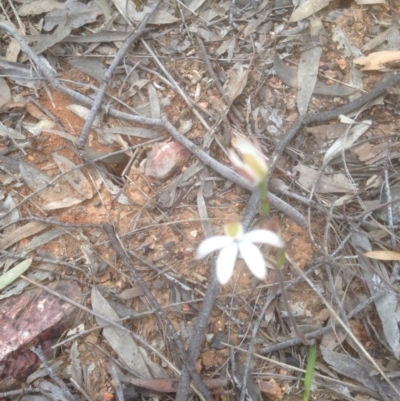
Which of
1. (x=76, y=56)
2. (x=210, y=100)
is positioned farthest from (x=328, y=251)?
(x=76, y=56)

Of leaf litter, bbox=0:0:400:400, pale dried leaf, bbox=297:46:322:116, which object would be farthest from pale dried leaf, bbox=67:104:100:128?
pale dried leaf, bbox=297:46:322:116

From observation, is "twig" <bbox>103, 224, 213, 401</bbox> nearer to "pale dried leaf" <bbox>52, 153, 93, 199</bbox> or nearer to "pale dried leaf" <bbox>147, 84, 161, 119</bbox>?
"pale dried leaf" <bbox>52, 153, 93, 199</bbox>

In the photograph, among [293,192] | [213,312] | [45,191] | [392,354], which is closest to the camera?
[392,354]

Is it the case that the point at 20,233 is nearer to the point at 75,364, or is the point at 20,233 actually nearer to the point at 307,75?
the point at 75,364

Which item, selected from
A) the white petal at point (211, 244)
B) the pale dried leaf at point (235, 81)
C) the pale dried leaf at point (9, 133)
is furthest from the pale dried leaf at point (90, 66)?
the white petal at point (211, 244)

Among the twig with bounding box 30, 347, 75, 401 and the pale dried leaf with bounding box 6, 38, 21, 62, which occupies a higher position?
the pale dried leaf with bounding box 6, 38, 21, 62

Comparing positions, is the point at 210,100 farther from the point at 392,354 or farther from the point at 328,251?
the point at 392,354
